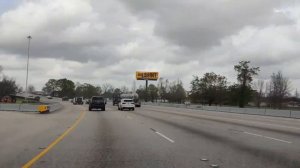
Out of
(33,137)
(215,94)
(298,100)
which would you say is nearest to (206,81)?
Result: (215,94)

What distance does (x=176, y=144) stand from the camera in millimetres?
15297

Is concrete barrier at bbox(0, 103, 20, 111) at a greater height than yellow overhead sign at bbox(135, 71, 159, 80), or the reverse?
yellow overhead sign at bbox(135, 71, 159, 80)

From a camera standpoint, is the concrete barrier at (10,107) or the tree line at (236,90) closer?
the concrete barrier at (10,107)

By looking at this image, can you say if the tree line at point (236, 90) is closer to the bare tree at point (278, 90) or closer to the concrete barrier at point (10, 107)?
the bare tree at point (278, 90)

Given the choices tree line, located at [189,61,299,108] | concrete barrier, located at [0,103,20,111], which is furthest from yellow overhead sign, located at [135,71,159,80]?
concrete barrier, located at [0,103,20,111]

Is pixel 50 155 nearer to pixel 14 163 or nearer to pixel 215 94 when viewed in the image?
pixel 14 163

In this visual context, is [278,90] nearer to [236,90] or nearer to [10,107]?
[236,90]

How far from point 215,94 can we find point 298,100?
4299 centimetres

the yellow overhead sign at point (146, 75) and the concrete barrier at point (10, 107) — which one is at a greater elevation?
the yellow overhead sign at point (146, 75)

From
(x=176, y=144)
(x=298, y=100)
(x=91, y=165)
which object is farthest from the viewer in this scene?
(x=298, y=100)

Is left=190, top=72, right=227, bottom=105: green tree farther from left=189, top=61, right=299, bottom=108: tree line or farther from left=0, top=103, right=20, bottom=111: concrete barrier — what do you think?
left=0, top=103, right=20, bottom=111: concrete barrier

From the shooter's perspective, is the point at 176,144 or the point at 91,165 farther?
the point at 176,144

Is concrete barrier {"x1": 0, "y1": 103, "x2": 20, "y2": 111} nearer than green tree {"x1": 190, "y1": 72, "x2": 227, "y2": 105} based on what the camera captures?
Yes

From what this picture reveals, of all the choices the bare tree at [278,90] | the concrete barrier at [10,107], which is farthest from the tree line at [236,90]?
the concrete barrier at [10,107]
